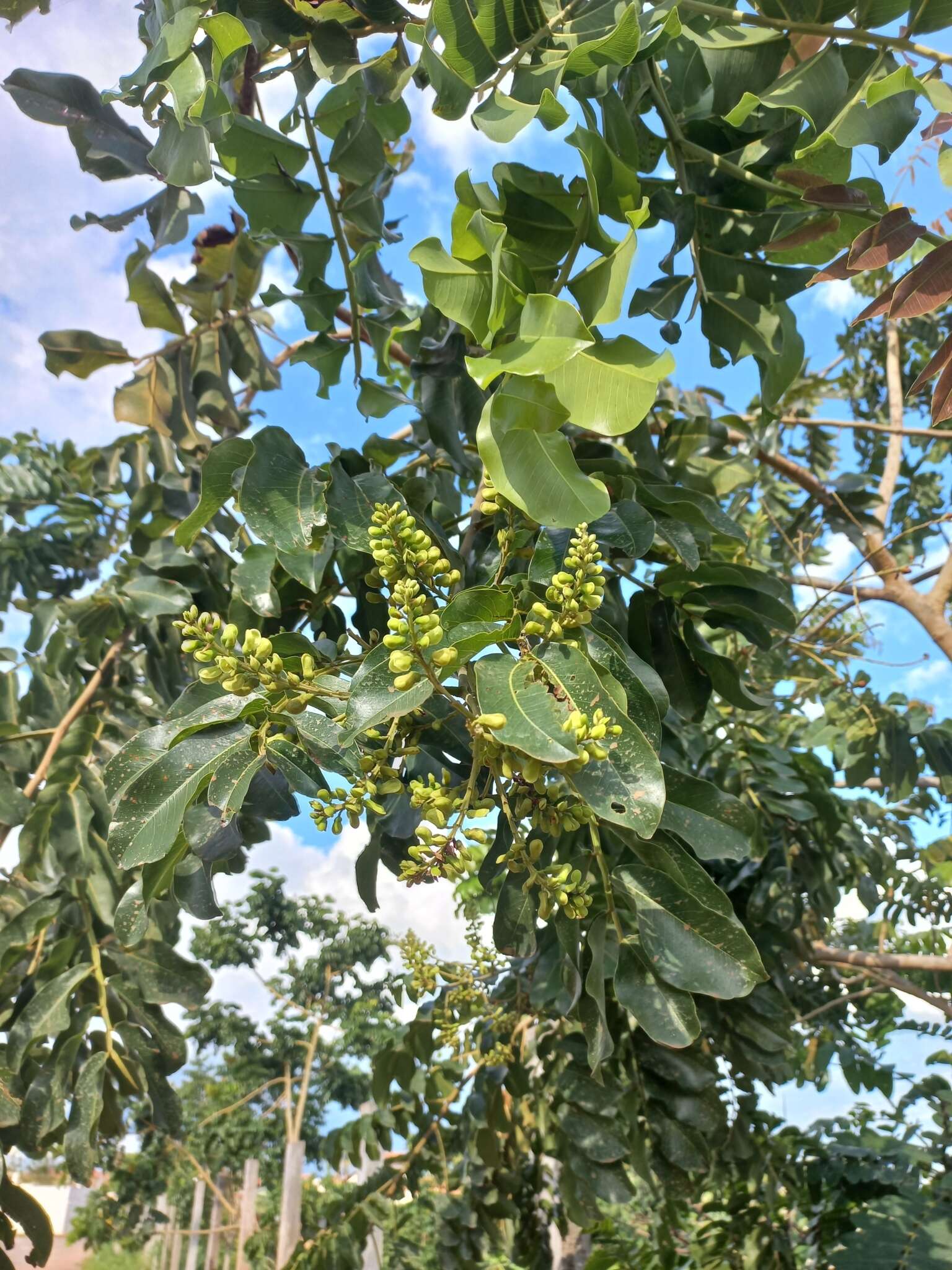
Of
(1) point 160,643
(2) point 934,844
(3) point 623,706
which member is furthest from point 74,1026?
(2) point 934,844

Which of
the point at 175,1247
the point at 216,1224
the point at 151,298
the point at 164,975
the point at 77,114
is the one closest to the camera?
the point at 77,114

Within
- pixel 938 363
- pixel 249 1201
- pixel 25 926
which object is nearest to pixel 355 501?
pixel 938 363

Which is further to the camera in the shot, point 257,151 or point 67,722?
point 67,722

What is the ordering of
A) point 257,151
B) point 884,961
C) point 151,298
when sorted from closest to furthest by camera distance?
point 257,151, point 151,298, point 884,961

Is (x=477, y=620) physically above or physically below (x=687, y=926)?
above

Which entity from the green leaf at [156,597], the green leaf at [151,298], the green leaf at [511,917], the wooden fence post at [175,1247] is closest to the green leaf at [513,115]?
the green leaf at [511,917]

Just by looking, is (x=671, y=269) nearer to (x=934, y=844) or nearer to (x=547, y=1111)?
(x=547, y=1111)

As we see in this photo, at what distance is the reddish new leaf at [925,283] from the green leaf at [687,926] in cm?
43

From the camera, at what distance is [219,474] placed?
3.11 feet

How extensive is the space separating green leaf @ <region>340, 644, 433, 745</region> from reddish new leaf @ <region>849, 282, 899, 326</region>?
0.43 meters

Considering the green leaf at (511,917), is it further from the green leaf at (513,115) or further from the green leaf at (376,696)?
the green leaf at (513,115)

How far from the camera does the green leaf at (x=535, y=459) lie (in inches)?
24.0

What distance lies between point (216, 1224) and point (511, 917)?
10563mm

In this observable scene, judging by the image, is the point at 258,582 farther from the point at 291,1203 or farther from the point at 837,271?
the point at 291,1203
